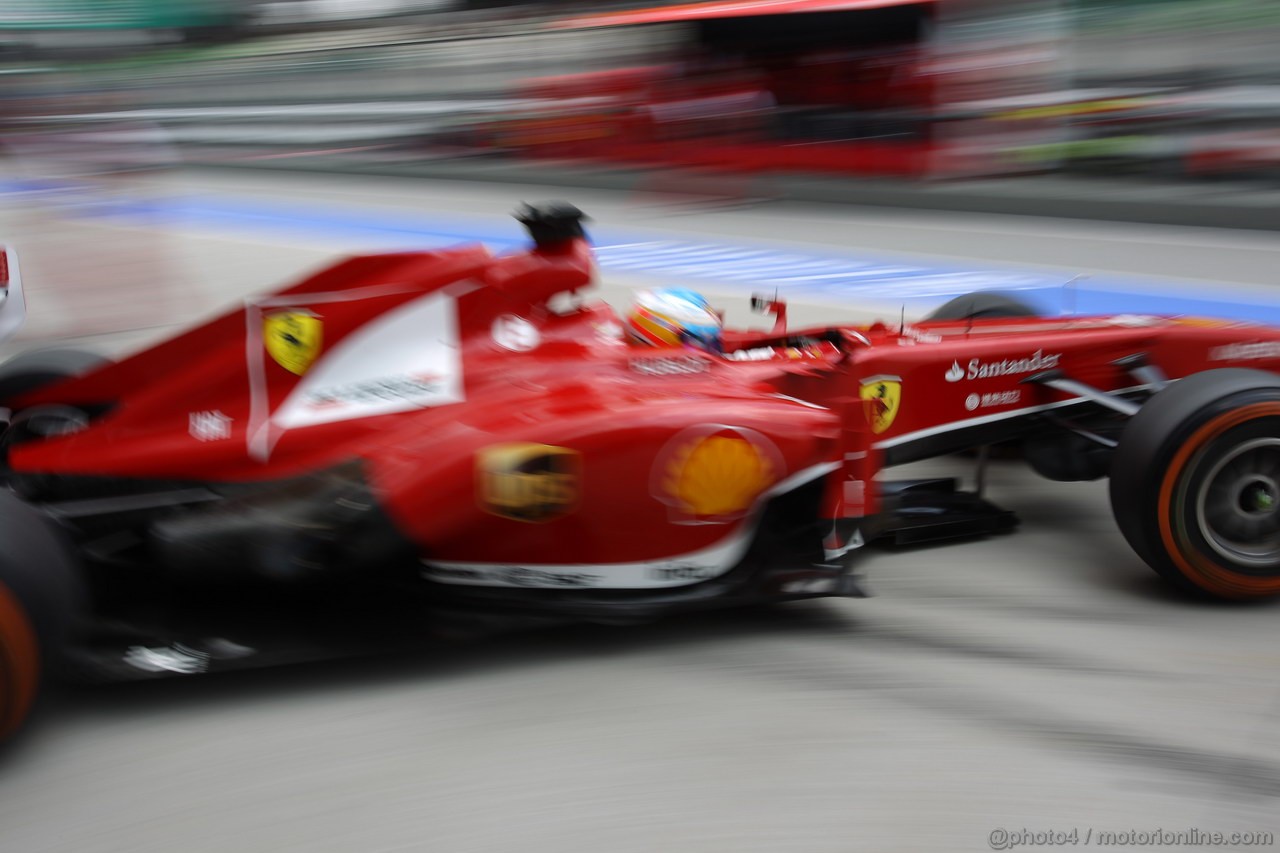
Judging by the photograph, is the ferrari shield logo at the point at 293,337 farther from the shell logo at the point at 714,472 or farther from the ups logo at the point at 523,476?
the shell logo at the point at 714,472

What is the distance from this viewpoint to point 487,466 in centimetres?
270

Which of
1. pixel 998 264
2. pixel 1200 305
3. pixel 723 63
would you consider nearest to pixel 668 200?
pixel 723 63

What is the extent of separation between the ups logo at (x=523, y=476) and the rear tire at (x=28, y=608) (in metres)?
0.89

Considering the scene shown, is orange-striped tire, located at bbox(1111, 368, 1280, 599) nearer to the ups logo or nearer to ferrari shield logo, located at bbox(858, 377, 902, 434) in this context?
ferrari shield logo, located at bbox(858, 377, 902, 434)

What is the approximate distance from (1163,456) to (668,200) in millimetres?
8847

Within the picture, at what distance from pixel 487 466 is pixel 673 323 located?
890mm

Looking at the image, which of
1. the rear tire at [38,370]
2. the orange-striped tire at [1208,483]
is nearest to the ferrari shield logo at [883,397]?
the orange-striped tire at [1208,483]

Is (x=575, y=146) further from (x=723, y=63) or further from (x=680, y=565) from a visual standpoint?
(x=680, y=565)

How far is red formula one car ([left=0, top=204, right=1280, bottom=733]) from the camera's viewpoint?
2.68 metres

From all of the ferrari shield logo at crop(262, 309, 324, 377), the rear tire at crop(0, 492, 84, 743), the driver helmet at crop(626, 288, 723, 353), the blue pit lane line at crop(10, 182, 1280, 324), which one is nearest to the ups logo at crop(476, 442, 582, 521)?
the ferrari shield logo at crop(262, 309, 324, 377)

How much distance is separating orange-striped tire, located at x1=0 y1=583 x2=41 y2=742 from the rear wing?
1.27 metres

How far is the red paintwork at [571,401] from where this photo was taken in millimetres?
2736

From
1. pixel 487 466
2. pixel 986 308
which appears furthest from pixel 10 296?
pixel 986 308

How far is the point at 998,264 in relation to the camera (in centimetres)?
770
